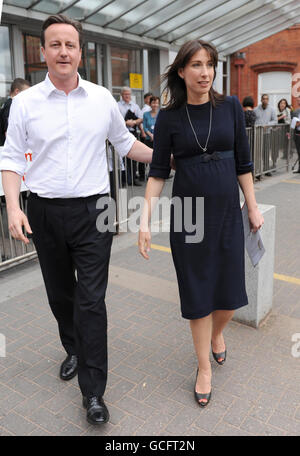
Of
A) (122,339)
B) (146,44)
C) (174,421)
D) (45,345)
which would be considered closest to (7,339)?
(45,345)

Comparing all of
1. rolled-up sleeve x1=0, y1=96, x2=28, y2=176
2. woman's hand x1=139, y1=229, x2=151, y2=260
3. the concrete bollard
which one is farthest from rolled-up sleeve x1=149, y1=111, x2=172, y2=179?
the concrete bollard

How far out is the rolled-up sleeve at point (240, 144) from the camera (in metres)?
2.44

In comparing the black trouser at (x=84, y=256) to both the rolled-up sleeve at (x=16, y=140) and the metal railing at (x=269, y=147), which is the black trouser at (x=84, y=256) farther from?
the metal railing at (x=269, y=147)

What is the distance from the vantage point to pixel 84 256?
7.93ft

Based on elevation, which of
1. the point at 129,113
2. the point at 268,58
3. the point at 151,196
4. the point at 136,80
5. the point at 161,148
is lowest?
the point at 151,196

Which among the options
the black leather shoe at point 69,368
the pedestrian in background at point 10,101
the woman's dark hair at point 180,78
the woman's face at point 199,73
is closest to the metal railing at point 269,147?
the pedestrian in background at point 10,101

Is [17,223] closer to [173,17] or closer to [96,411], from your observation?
[96,411]

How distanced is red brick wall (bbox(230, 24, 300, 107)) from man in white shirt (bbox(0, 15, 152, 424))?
18.0 meters

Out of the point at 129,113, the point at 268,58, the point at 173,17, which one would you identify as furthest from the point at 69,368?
the point at 268,58

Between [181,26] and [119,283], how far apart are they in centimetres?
907

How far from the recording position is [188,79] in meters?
2.29

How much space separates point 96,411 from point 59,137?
1.46 m

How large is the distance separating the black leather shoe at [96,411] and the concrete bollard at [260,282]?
4.77ft

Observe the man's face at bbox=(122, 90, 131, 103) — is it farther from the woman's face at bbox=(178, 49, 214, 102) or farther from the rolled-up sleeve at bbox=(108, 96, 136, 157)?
the woman's face at bbox=(178, 49, 214, 102)
